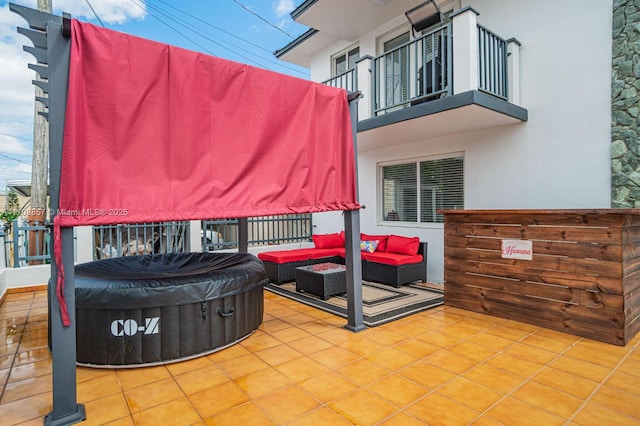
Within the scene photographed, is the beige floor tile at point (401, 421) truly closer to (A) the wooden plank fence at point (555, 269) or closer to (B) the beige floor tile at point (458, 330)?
(B) the beige floor tile at point (458, 330)

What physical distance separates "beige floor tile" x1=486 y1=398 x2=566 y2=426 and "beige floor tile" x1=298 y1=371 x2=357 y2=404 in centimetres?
94

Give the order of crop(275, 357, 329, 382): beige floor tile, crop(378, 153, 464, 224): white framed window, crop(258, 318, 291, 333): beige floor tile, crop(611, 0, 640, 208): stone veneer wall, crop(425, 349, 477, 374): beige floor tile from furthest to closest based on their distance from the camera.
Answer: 1. crop(378, 153, 464, 224): white framed window
2. crop(611, 0, 640, 208): stone veneer wall
3. crop(258, 318, 291, 333): beige floor tile
4. crop(425, 349, 477, 374): beige floor tile
5. crop(275, 357, 329, 382): beige floor tile

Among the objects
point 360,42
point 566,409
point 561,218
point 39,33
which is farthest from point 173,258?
point 360,42

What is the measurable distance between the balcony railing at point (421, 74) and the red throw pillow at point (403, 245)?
7.25ft

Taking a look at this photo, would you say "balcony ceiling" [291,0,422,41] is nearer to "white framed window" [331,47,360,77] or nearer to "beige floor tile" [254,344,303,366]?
"white framed window" [331,47,360,77]

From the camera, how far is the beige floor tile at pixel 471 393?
2.35 metres

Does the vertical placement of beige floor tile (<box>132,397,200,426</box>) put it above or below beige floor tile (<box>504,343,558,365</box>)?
above

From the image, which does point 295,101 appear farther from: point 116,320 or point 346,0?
point 346,0

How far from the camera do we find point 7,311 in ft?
15.0

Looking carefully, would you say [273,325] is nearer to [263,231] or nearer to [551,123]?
[263,231]

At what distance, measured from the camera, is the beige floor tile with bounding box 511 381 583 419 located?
2.27 m

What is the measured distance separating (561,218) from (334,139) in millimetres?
2500

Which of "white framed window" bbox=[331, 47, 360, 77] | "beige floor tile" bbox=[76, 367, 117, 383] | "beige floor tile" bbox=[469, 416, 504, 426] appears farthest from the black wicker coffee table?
"white framed window" bbox=[331, 47, 360, 77]

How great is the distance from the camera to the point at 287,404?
7.79ft
